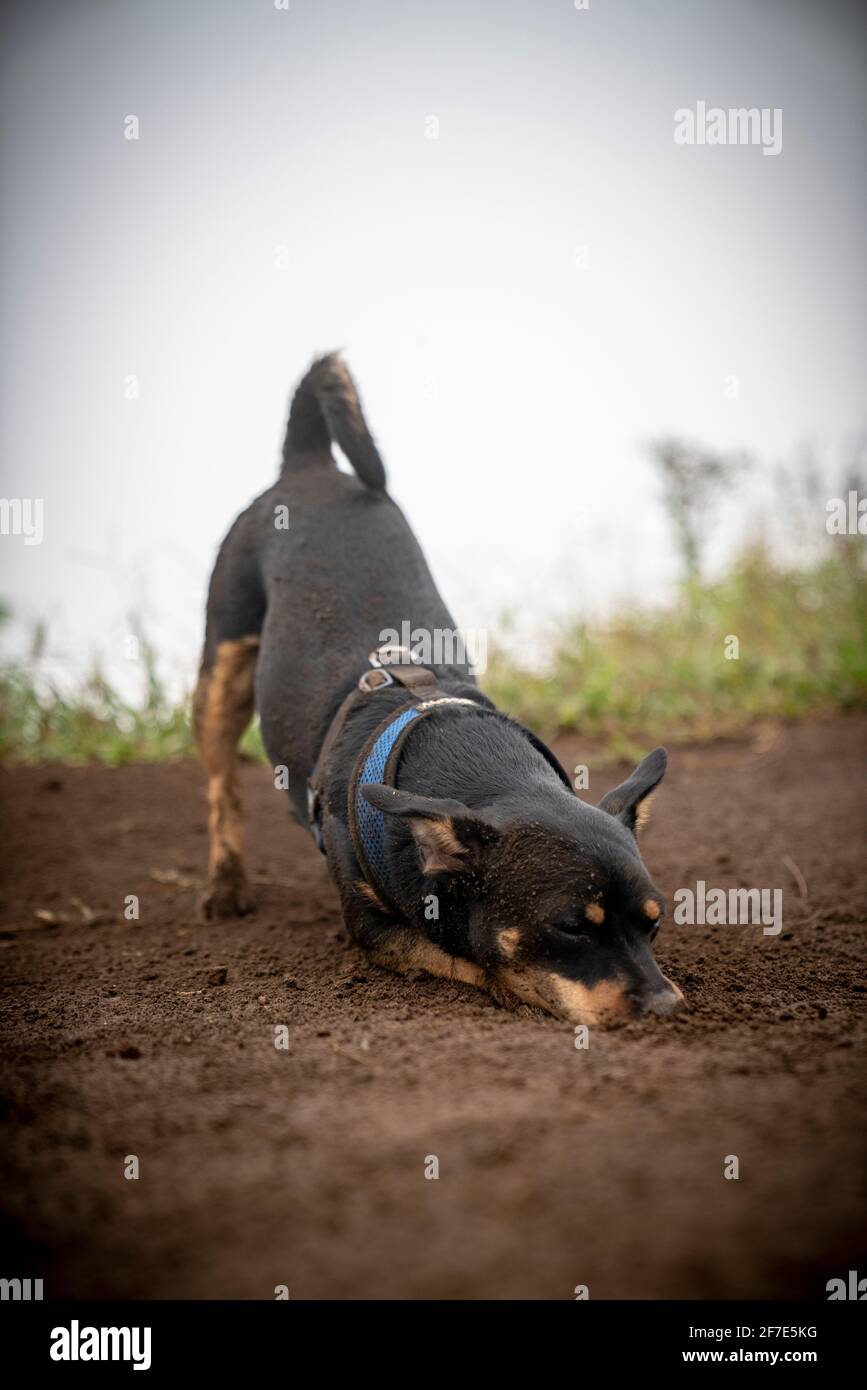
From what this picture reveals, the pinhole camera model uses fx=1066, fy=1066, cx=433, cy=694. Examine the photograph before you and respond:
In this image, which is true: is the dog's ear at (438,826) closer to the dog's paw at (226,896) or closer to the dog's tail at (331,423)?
the dog's paw at (226,896)

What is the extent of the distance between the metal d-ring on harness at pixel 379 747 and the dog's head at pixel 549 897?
0.67 ft

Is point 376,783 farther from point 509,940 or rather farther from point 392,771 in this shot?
point 509,940

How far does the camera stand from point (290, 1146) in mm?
1877

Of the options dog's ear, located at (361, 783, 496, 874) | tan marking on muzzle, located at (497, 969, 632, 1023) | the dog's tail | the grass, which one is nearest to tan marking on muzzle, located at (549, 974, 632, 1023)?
tan marking on muzzle, located at (497, 969, 632, 1023)

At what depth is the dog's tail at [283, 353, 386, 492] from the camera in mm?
4766

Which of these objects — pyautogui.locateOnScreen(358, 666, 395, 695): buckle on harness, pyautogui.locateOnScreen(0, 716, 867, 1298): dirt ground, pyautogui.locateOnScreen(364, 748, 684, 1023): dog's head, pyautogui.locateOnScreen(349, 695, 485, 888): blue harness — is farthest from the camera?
pyautogui.locateOnScreen(358, 666, 395, 695): buckle on harness

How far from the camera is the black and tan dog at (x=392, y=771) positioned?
296cm

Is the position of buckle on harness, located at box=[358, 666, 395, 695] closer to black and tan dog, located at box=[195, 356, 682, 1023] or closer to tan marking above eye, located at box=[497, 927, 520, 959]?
black and tan dog, located at box=[195, 356, 682, 1023]

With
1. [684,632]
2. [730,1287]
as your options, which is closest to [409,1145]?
[730,1287]

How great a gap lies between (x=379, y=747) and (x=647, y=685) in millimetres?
5519

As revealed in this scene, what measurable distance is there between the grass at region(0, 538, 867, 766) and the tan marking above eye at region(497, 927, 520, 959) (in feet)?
14.7
